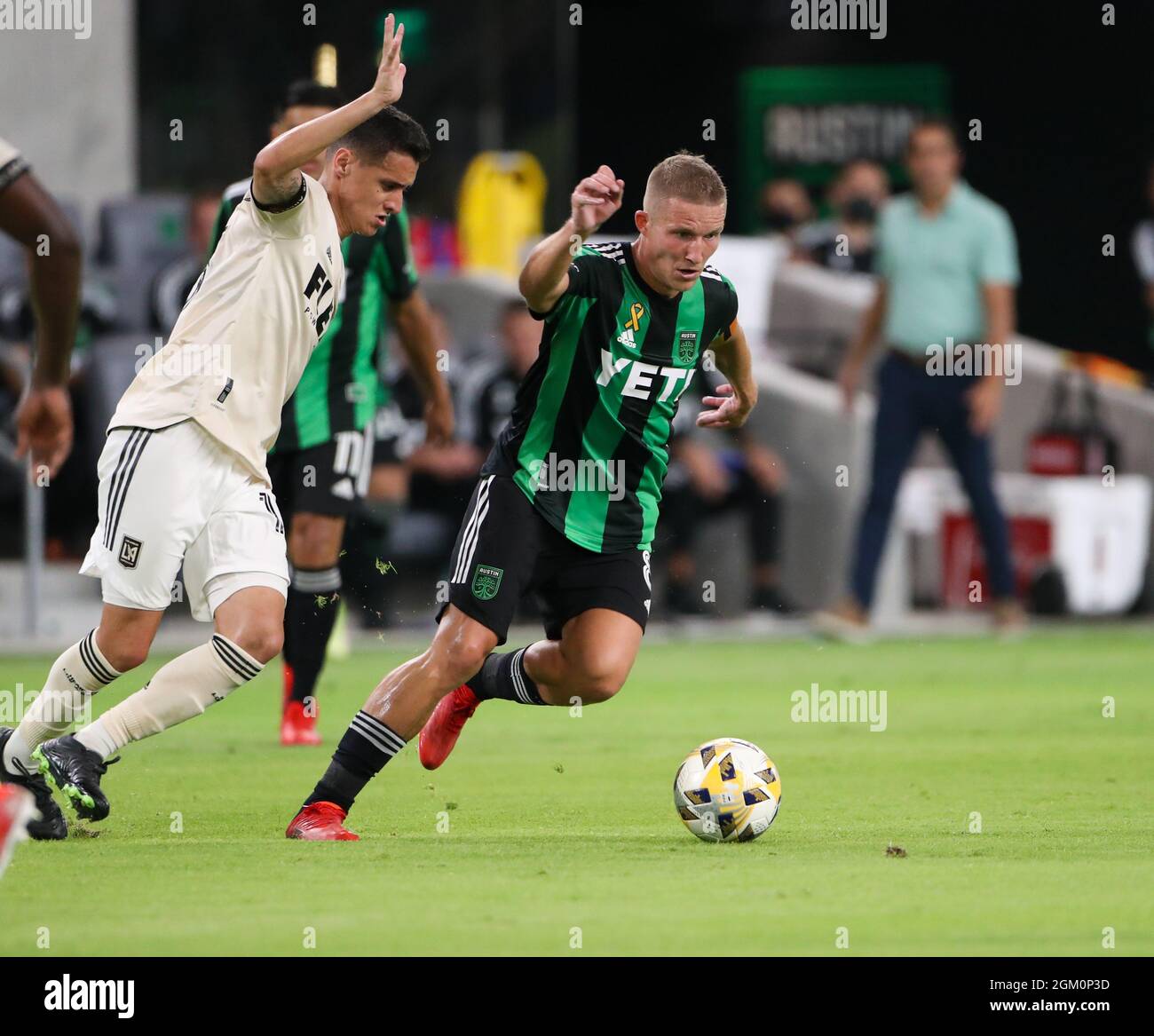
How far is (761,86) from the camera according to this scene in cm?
2344

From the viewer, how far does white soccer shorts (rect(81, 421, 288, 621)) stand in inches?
230

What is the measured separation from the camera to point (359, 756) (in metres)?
5.92

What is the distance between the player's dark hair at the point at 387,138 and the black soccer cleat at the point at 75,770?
1888 millimetres

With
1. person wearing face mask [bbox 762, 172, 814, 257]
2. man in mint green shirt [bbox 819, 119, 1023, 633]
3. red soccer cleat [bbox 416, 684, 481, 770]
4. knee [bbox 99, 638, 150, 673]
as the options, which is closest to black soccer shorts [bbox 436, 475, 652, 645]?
red soccer cleat [bbox 416, 684, 481, 770]

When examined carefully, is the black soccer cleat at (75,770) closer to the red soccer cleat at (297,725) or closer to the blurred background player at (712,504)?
the red soccer cleat at (297,725)

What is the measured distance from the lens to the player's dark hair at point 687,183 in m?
6.12

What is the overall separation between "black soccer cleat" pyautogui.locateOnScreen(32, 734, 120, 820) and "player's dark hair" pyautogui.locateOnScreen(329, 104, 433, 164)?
1888 millimetres

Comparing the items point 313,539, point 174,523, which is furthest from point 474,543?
point 313,539

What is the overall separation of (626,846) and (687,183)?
6.36 feet

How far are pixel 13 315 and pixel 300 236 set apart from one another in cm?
808

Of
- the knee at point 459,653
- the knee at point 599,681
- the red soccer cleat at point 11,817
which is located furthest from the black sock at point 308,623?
the red soccer cleat at point 11,817

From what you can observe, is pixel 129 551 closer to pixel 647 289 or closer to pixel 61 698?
pixel 61 698
